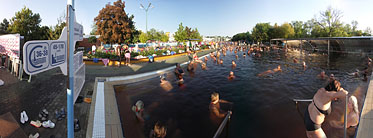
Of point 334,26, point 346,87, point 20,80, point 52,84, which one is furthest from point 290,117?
point 334,26

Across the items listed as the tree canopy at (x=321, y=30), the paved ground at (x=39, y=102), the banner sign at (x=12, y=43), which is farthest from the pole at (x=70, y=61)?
the tree canopy at (x=321, y=30)

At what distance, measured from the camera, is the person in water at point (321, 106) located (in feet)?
11.2

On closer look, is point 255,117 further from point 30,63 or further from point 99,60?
point 99,60

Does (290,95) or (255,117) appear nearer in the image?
(255,117)

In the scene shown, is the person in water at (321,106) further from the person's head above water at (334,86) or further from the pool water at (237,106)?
the pool water at (237,106)

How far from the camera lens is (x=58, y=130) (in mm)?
4211

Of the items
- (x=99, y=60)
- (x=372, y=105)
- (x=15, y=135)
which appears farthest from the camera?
(x=99, y=60)

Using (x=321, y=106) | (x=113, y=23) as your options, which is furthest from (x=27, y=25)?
(x=321, y=106)

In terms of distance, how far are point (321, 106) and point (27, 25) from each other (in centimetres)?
3696

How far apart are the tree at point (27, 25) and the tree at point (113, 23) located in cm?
1944

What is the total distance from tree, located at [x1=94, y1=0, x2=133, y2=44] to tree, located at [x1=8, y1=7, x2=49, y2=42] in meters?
19.4

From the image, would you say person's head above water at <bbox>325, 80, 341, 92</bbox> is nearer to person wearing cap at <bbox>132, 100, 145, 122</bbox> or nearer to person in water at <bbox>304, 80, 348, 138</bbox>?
person in water at <bbox>304, 80, 348, 138</bbox>

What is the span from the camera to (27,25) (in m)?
25.4

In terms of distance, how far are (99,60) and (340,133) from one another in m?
16.4
